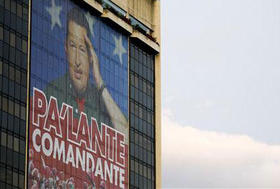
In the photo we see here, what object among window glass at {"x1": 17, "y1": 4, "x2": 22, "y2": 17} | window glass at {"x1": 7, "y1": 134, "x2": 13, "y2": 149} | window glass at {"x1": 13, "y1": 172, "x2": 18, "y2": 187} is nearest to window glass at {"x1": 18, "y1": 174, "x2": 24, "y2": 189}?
window glass at {"x1": 13, "y1": 172, "x2": 18, "y2": 187}

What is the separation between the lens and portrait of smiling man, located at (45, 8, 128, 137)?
134250 mm

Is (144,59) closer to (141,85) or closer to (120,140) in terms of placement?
(141,85)

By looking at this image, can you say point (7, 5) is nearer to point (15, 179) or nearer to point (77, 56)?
point (77, 56)

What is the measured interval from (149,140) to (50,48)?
29.3 meters

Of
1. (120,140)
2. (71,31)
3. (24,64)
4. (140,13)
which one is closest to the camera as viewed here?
(24,64)

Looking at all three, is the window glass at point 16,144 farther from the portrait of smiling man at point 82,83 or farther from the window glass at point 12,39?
the window glass at point 12,39

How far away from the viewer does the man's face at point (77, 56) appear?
13606cm

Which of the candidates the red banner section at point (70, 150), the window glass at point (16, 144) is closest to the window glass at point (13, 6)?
the red banner section at point (70, 150)

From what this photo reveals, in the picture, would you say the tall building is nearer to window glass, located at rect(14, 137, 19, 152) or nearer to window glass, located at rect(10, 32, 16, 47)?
window glass, located at rect(10, 32, 16, 47)

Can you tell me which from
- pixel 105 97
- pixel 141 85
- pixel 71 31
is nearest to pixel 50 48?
pixel 71 31

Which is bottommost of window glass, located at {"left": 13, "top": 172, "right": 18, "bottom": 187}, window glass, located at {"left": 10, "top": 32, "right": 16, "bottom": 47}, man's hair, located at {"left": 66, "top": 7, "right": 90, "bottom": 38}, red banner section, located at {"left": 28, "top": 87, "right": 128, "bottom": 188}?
window glass, located at {"left": 13, "top": 172, "right": 18, "bottom": 187}

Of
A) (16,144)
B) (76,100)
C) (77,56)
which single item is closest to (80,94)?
(76,100)

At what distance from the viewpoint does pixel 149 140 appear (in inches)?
6127

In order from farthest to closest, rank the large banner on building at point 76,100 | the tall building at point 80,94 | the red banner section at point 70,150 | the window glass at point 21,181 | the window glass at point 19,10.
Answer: the large banner on building at point 76,100, the red banner section at point 70,150, the window glass at point 19,10, the tall building at point 80,94, the window glass at point 21,181
